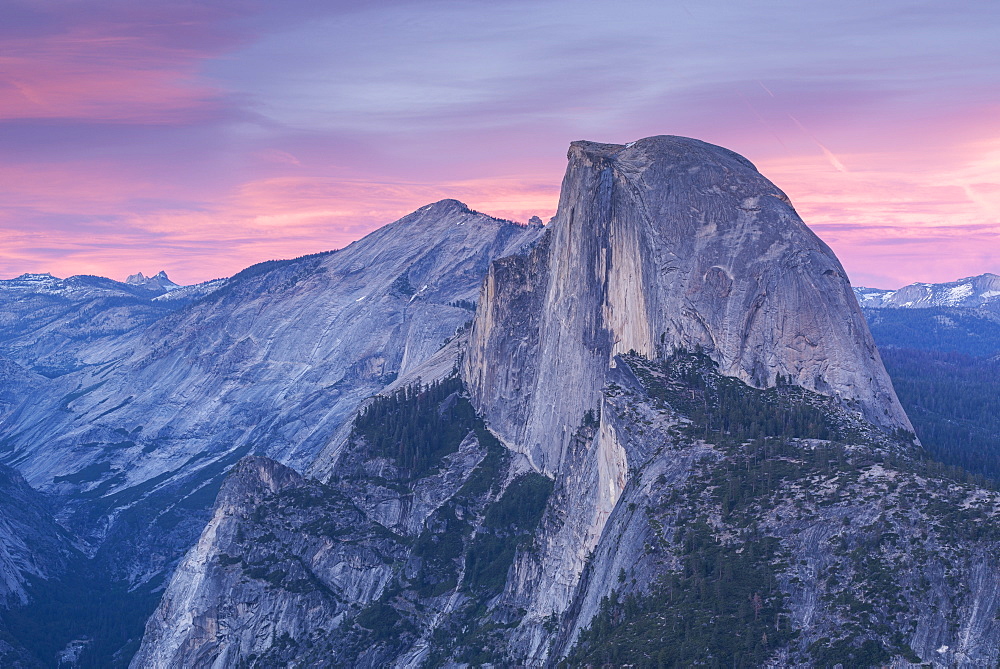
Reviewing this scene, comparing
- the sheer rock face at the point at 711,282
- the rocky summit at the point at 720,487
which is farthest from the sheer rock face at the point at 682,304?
the rocky summit at the point at 720,487

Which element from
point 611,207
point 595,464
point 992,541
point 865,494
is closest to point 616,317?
point 611,207

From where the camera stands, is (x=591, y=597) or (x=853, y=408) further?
(x=853, y=408)

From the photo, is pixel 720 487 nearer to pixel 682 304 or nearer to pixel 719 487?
pixel 719 487

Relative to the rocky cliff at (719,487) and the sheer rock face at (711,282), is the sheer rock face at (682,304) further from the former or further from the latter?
the rocky cliff at (719,487)

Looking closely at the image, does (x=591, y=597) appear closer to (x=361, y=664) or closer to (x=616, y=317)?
(x=616, y=317)

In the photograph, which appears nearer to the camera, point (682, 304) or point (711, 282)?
point (711, 282)

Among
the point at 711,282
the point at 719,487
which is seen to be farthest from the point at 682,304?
the point at 719,487

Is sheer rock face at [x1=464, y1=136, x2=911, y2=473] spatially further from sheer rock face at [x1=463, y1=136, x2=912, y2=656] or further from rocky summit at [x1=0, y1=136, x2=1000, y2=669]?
rocky summit at [x1=0, y1=136, x2=1000, y2=669]

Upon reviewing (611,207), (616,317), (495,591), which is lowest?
(495,591)

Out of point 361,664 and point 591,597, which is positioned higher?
point 591,597
